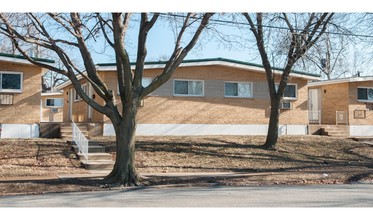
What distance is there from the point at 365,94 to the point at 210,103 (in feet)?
36.0

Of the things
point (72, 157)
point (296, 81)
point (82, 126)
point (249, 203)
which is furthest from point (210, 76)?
point (249, 203)

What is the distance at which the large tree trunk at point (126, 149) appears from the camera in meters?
12.3

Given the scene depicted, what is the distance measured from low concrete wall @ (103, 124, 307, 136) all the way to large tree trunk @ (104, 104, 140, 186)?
331 inches

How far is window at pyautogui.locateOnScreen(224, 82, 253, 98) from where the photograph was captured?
23.3 meters

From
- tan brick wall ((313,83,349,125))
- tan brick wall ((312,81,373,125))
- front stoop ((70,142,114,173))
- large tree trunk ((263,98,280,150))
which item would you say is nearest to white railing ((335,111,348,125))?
tan brick wall ((312,81,373,125))

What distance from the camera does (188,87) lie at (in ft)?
73.5

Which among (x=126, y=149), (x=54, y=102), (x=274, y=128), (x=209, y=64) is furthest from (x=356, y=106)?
(x=54, y=102)

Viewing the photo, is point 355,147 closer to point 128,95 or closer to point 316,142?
point 316,142

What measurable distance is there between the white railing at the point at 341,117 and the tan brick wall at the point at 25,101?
58.4 ft

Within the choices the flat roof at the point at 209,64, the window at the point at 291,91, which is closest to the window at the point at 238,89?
the flat roof at the point at 209,64

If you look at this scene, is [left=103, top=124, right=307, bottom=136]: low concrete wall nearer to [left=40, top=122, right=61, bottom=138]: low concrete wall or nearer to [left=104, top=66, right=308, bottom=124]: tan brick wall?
[left=104, top=66, right=308, bottom=124]: tan brick wall

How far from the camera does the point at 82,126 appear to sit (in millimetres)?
20359

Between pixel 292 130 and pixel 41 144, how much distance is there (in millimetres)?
14050

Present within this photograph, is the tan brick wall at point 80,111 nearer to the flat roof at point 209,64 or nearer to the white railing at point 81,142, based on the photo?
the flat roof at point 209,64
